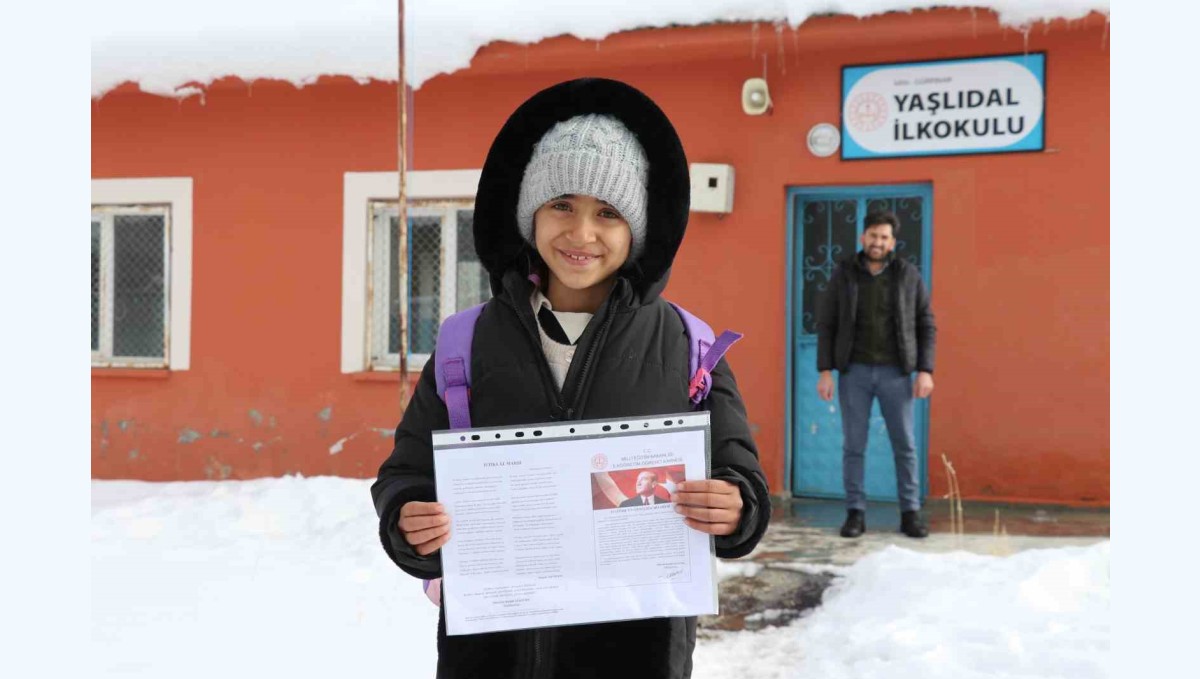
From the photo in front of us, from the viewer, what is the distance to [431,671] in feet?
11.5

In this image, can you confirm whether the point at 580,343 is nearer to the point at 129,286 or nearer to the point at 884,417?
the point at 884,417

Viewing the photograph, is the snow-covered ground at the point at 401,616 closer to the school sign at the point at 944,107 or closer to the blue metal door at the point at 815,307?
the blue metal door at the point at 815,307

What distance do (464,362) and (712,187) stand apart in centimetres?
505

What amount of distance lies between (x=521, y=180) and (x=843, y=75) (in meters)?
5.13

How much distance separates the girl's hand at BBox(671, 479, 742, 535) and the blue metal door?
5.18m

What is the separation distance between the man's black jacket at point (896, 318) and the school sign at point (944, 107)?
3.76 ft

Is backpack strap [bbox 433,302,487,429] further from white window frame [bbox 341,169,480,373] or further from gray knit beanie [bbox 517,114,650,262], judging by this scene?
white window frame [bbox 341,169,480,373]

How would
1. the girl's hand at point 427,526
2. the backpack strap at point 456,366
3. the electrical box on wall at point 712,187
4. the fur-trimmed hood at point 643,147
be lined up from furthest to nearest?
1. the electrical box on wall at point 712,187
2. the fur-trimmed hood at point 643,147
3. the backpack strap at point 456,366
4. the girl's hand at point 427,526

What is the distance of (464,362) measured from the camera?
5.48 feet

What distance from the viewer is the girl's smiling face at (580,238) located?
1.69 meters

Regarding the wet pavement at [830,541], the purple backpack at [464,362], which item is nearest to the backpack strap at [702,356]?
the purple backpack at [464,362]

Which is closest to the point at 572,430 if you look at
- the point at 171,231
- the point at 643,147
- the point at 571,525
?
the point at 571,525

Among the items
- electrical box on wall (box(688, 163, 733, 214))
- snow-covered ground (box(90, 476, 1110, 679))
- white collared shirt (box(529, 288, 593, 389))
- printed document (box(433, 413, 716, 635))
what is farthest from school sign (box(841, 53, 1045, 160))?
printed document (box(433, 413, 716, 635))

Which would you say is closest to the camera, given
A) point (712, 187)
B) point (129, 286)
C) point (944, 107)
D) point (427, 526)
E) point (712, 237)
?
point (427, 526)
